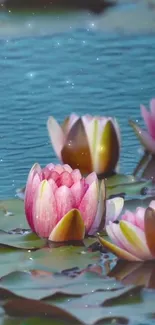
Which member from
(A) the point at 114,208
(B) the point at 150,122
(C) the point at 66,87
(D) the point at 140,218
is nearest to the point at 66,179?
(A) the point at 114,208

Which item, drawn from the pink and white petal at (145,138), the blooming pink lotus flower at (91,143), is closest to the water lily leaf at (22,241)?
the blooming pink lotus flower at (91,143)

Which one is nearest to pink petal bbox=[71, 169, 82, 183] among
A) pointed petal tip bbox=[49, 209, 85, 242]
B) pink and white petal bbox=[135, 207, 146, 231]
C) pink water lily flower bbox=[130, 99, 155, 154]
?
pointed petal tip bbox=[49, 209, 85, 242]

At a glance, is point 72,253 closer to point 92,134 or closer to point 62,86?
point 92,134

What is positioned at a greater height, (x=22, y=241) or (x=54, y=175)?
(x=54, y=175)

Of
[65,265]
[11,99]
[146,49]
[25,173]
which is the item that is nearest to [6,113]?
[11,99]

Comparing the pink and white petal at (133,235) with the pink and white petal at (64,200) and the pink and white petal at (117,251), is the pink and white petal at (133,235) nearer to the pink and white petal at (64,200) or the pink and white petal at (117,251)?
the pink and white petal at (117,251)

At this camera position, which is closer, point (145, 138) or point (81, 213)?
point (81, 213)

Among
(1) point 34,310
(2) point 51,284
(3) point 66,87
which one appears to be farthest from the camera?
(3) point 66,87

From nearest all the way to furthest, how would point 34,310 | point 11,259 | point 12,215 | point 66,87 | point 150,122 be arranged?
point 34,310 → point 11,259 → point 12,215 → point 150,122 → point 66,87
